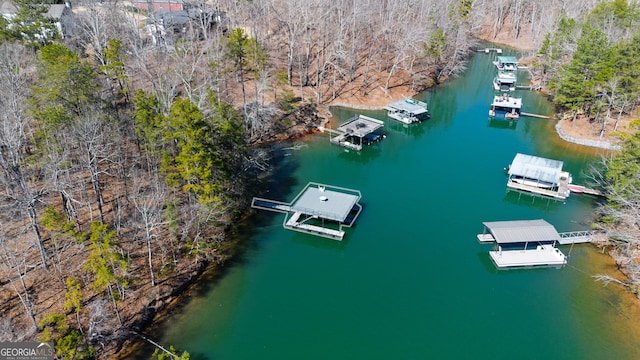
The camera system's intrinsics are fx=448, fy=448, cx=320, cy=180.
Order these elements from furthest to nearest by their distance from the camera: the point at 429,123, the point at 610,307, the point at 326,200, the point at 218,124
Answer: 1. the point at 429,123
2. the point at 326,200
3. the point at 218,124
4. the point at 610,307

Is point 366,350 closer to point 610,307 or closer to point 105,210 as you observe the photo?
point 610,307

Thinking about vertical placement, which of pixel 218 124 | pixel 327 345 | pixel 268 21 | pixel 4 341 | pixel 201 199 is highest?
pixel 268 21

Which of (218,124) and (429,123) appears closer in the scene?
(218,124)

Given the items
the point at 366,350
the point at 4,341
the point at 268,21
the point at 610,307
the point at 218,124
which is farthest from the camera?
the point at 268,21

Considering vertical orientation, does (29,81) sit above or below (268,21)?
below

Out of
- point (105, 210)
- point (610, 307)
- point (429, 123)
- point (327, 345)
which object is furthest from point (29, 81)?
point (610, 307)

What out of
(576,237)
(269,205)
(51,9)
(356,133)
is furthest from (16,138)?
(51,9)

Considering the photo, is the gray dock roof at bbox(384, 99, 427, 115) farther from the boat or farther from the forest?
the boat

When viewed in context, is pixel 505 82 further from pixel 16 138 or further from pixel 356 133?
pixel 16 138

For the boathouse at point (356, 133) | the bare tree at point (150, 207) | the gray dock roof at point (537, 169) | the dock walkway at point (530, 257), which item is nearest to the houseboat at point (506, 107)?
the gray dock roof at point (537, 169)
